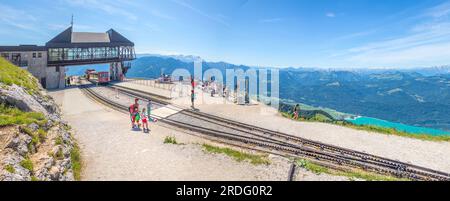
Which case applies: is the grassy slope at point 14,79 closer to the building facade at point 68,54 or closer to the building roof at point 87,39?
the building facade at point 68,54

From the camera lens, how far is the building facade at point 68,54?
38.1m

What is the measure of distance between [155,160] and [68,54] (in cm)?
4223

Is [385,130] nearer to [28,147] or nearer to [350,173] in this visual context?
[350,173]

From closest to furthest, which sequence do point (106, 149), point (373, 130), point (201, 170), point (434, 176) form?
1. point (201, 170)
2. point (434, 176)
3. point (106, 149)
4. point (373, 130)

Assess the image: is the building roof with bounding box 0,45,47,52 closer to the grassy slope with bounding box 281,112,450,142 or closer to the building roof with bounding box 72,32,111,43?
the building roof with bounding box 72,32,111,43

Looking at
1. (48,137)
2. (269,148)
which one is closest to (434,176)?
(269,148)

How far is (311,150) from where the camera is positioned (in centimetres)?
1535

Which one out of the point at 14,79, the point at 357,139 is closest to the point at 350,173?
the point at 357,139

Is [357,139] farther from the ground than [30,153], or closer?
closer

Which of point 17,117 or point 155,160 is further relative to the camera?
point 155,160

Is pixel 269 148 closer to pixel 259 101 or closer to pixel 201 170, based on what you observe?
pixel 201 170

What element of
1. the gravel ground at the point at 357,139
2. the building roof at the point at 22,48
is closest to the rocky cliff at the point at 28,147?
the gravel ground at the point at 357,139

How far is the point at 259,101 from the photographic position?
1308 inches
